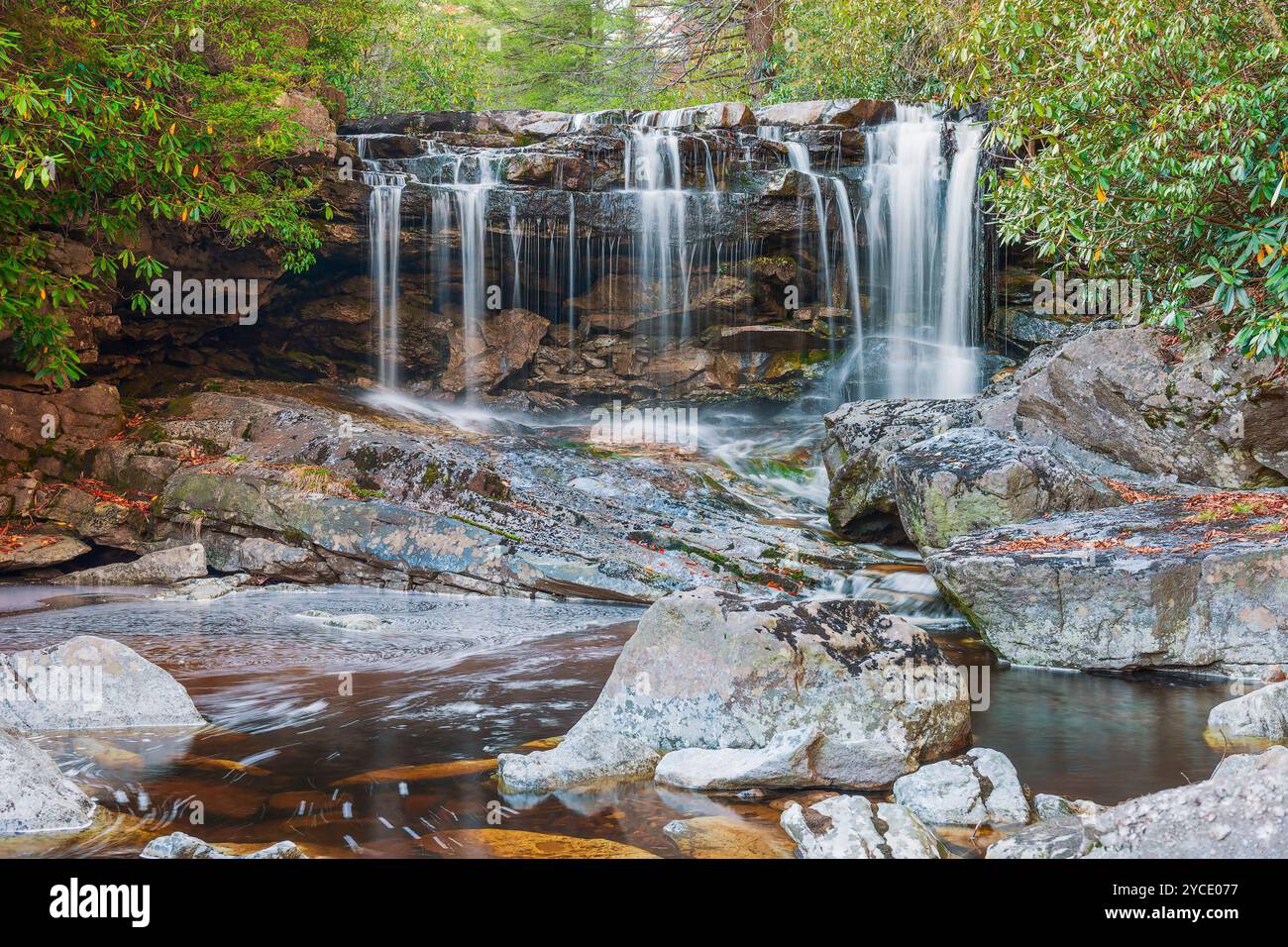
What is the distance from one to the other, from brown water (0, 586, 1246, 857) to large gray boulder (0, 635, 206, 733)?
14 centimetres

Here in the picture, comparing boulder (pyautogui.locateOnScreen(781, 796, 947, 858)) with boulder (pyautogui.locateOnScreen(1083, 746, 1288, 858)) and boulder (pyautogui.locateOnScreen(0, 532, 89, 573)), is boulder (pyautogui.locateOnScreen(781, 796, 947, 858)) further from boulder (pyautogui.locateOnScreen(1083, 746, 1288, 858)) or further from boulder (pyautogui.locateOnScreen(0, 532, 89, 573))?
boulder (pyautogui.locateOnScreen(0, 532, 89, 573))

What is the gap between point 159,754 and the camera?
4801mm

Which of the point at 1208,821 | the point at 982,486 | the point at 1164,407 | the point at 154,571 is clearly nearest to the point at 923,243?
the point at 1164,407

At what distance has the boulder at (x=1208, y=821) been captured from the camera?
3078 mm

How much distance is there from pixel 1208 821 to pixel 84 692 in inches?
212

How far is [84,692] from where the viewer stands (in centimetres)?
520

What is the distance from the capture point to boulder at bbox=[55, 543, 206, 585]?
1006 cm

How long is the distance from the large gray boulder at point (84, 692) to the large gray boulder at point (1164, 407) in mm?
9162

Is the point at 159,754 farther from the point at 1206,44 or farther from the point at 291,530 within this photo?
the point at 1206,44

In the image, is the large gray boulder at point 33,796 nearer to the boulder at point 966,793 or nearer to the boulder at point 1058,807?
the boulder at point 966,793

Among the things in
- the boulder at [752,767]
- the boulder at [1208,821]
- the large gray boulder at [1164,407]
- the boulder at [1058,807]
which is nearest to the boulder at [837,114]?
the large gray boulder at [1164,407]

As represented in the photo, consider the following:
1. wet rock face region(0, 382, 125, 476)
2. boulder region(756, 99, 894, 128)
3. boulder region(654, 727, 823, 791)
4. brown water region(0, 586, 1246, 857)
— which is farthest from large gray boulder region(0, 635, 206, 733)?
boulder region(756, 99, 894, 128)
